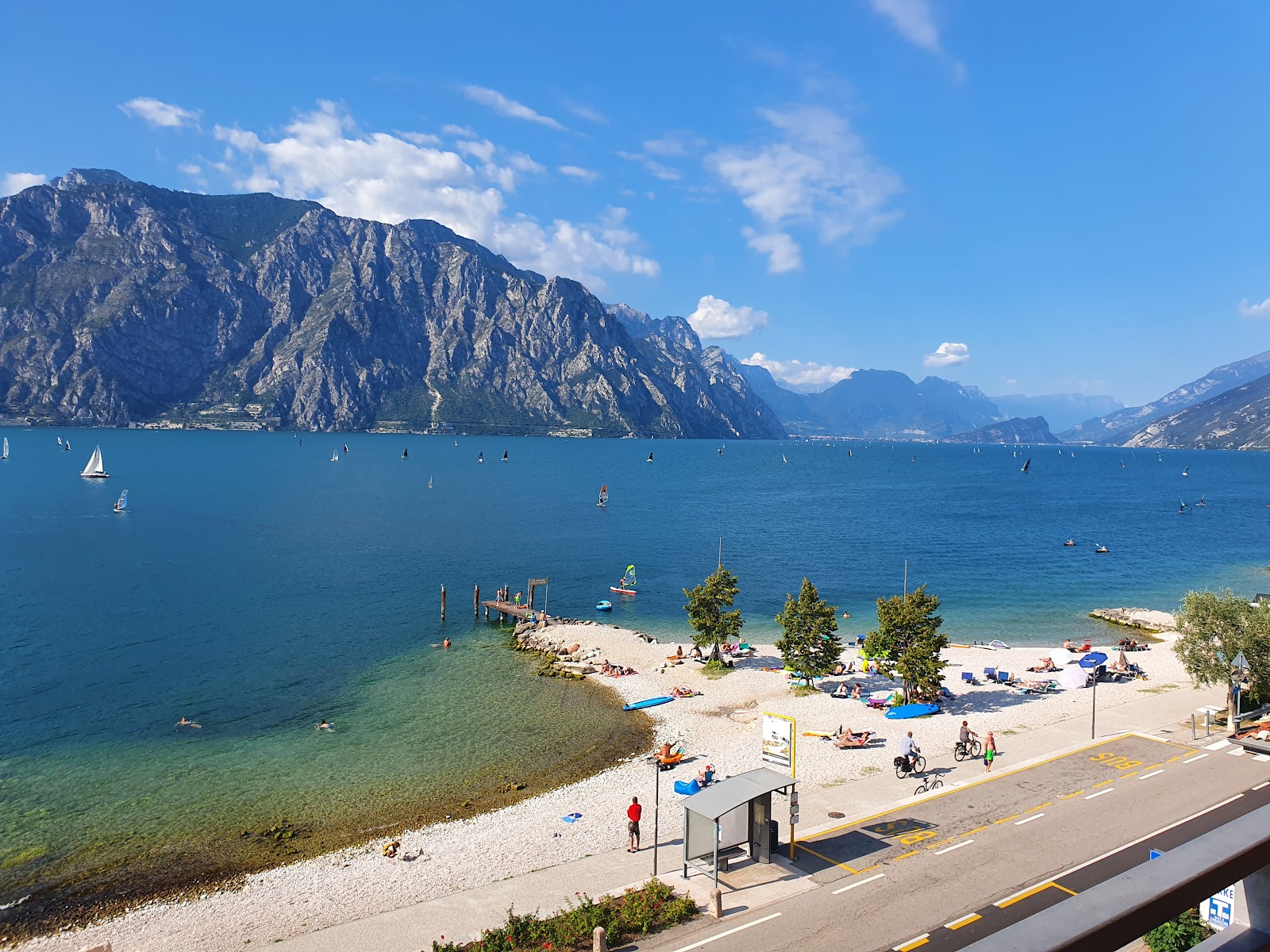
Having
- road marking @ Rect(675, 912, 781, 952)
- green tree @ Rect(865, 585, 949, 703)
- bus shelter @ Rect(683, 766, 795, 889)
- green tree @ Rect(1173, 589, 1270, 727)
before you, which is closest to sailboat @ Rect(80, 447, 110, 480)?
green tree @ Rect(865, 585, 949, 703)

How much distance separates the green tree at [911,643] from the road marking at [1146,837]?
53.4 ft

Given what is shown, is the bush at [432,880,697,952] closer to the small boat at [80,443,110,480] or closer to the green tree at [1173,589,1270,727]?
the green tree at [1173,589,1270,727]

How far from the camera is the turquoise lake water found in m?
35.9

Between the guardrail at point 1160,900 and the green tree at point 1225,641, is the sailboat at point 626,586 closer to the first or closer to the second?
the green tree at point 1225,641

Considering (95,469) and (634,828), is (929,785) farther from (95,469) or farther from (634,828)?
(95,469)

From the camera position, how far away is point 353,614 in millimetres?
69312

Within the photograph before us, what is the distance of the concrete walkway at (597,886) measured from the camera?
23969 mm

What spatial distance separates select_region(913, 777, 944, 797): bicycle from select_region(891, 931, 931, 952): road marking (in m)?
11.2

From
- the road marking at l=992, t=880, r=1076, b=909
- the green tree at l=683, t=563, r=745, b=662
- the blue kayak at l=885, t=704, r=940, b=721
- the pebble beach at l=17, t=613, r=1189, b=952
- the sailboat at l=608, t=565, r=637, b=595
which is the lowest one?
the pebble beach at l=17, t=613, r=1189, b=952

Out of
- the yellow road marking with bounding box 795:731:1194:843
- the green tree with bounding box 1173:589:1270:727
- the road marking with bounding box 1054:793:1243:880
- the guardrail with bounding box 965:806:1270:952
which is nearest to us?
the guardrail with bounding box 965:806:1270:952

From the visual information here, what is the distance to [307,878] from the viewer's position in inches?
1147

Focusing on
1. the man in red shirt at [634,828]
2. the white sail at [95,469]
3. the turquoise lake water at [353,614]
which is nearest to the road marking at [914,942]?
the man in red shirt at [634,828]

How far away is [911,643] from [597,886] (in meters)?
27.3

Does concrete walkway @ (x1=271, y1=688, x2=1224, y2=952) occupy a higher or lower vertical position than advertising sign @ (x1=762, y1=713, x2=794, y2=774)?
lower
